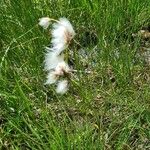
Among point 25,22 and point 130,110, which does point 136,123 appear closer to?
point 130,110

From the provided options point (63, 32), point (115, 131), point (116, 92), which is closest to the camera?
point (63, 32)

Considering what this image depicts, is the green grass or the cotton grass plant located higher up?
the cotton grass plant

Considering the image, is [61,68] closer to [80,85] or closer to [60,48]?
[60,48]

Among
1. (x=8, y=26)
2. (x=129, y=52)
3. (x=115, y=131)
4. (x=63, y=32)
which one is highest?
(x=63, y=32)

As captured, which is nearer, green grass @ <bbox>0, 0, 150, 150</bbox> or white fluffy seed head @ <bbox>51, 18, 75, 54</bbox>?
white fluffy seed head @ <bbox>51, 18, 75, 54</bbox>

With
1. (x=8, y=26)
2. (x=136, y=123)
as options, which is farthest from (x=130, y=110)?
(x=8, y=26)

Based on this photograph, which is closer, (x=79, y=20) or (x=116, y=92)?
(x=116, y=92)

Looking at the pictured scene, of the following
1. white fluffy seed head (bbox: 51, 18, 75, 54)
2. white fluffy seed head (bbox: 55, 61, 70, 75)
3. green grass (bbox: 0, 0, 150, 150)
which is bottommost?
green grass (bbox: 0, 0, 150, 150)

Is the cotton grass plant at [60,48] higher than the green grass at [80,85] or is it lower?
higher
